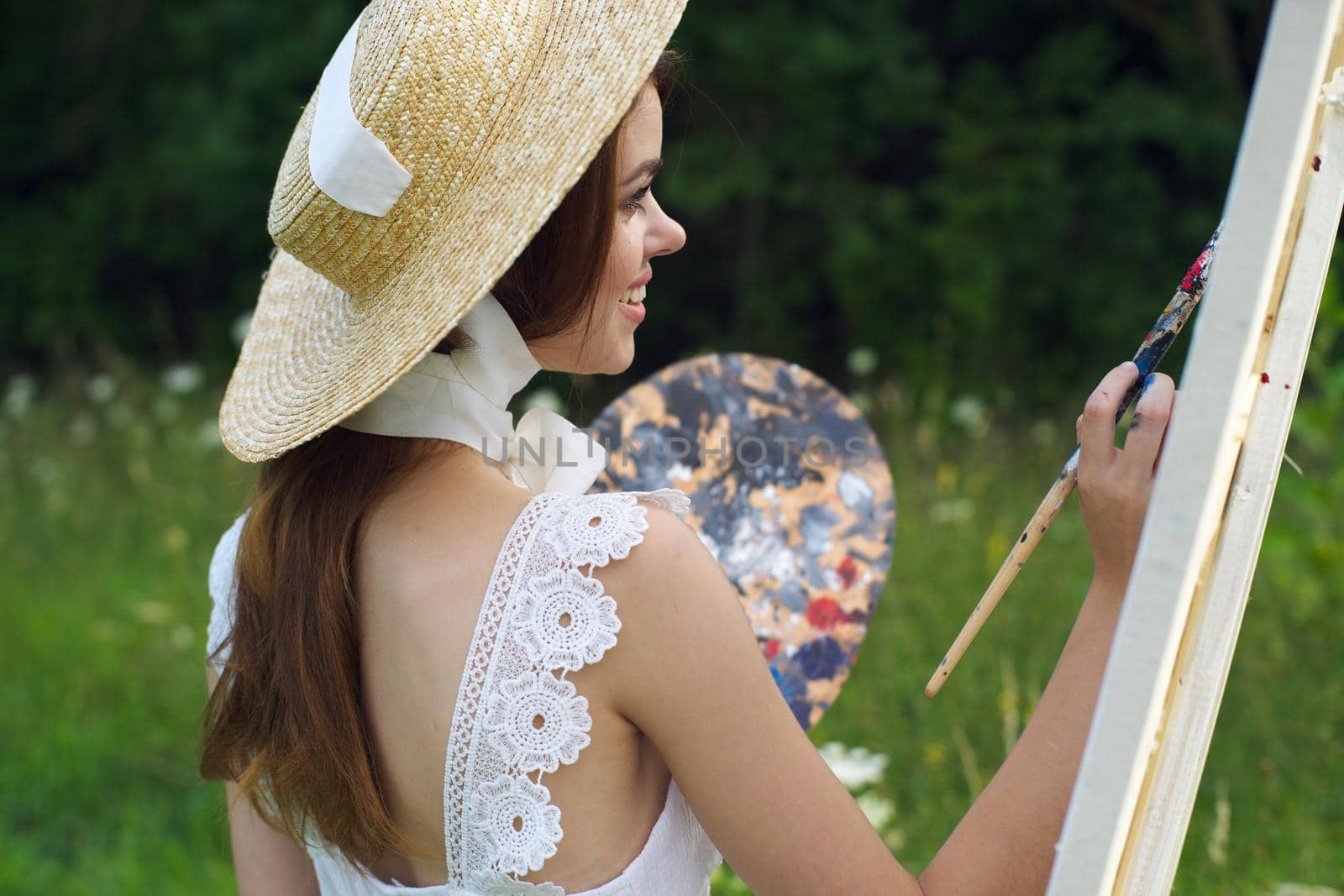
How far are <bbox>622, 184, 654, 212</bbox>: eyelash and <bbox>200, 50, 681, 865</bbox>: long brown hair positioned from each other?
3 cm

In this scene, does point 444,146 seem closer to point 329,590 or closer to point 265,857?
point 329,590

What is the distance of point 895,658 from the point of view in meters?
3.03

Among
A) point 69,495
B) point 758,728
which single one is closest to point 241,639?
point 758,728

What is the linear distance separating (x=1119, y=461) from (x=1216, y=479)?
0.32 m

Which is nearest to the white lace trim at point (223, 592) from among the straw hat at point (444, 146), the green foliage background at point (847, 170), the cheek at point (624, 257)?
the straw hat at point (444, 146)

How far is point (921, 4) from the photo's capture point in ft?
22.5

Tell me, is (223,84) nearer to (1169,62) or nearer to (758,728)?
(1169,62)

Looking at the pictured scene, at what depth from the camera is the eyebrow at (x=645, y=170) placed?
128 centimetres

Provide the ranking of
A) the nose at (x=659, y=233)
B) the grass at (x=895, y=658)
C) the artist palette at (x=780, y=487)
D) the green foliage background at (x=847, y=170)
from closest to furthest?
the nose at (x=659, y=233) → the artist palette at (x=780, y=487) → the grass at (x=895, y=658) → the green foliage background at (x=847, y=170)

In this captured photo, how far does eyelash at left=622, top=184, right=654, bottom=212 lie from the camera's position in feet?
4.26

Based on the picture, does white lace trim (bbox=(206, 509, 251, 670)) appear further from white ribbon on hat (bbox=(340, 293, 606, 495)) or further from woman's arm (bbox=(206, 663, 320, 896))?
white ribbon on hat (bbox=(340, 293, 606, 495))

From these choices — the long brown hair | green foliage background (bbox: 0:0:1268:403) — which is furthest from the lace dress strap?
green foliage background (bbox: 0:0:1268:403)

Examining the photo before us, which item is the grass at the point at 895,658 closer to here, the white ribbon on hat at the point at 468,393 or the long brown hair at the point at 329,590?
the long brown hair at the point at 329,590

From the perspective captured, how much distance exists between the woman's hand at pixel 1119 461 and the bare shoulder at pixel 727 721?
0.32m
